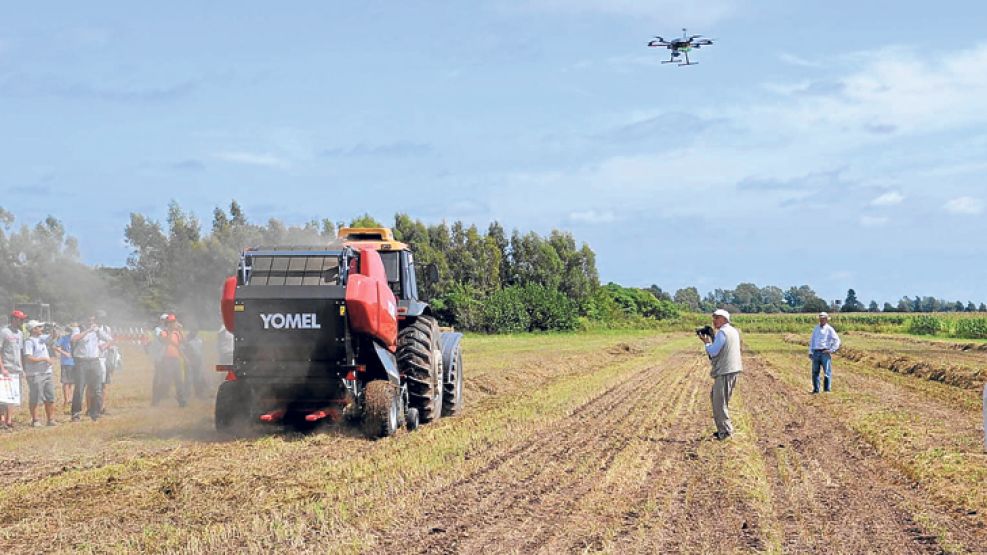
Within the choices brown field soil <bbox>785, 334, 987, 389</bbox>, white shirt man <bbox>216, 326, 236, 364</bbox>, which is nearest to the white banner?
white shirt man <bbox>216, 326, 236, 364</bbox>

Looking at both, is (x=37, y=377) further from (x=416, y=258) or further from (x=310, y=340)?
(x=416, y=258)

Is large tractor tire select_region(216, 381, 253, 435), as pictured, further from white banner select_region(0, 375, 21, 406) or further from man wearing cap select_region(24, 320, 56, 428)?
man wearing cap select_region(24, 320, 56, 428)

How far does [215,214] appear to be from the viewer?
266ft

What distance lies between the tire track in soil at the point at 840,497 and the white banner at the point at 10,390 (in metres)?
11.3

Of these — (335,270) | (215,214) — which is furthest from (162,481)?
(215,214)

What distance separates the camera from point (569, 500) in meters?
8.88

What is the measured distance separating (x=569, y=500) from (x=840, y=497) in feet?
8.48

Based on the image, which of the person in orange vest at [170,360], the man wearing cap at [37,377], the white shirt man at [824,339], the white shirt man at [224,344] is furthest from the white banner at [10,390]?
the white shirt man at [824,339]

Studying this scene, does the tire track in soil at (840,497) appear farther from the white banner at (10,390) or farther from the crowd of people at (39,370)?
the white banner at (10,390)

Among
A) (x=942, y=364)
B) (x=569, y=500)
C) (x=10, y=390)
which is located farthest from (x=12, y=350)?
(x=942, y=364)

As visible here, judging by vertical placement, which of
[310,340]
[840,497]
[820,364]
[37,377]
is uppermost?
[310,340]

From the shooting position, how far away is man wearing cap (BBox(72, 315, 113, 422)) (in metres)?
16.5

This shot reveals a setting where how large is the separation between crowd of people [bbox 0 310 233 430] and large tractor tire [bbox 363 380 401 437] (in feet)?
16.8

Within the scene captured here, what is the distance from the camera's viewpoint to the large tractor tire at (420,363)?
14047 millimetres
